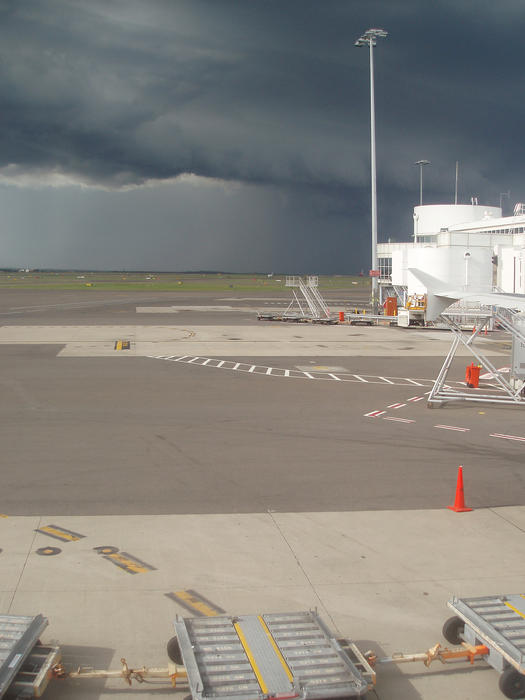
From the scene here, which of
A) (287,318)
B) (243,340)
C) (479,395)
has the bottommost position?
(479,395)

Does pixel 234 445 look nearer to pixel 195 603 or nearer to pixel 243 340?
pixel 195 603

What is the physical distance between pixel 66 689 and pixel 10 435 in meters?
12.5

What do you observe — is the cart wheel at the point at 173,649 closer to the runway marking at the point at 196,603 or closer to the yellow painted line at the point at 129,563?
the runway marking at the point at 196,603

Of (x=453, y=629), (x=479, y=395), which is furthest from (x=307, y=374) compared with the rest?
(x=453, y=629)

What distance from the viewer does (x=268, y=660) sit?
267 inches

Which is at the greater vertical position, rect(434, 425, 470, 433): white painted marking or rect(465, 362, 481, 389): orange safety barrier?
rect(465, 362, 481, 389): orange safety barrier

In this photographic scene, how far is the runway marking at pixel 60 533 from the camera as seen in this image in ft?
36.5

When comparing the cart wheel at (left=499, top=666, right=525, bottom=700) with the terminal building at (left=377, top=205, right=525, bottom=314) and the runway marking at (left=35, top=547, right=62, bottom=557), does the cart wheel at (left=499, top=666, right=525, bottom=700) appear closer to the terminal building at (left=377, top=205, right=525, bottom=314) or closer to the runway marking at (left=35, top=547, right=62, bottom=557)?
the runway marking at (left=35, top=547, right=62, bottom=557)

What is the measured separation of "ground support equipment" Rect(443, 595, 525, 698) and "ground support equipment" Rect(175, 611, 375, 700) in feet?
4.49

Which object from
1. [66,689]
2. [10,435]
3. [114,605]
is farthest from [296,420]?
[66,689]

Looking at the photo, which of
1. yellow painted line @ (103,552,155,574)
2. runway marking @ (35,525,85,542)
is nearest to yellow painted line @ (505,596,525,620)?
yellow painted line @ (103,552,155,574)

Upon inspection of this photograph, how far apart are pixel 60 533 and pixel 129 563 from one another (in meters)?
1.84

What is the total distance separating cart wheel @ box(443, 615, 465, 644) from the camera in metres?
7.98

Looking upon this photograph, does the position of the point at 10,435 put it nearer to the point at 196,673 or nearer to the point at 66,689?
the point at 66,689
